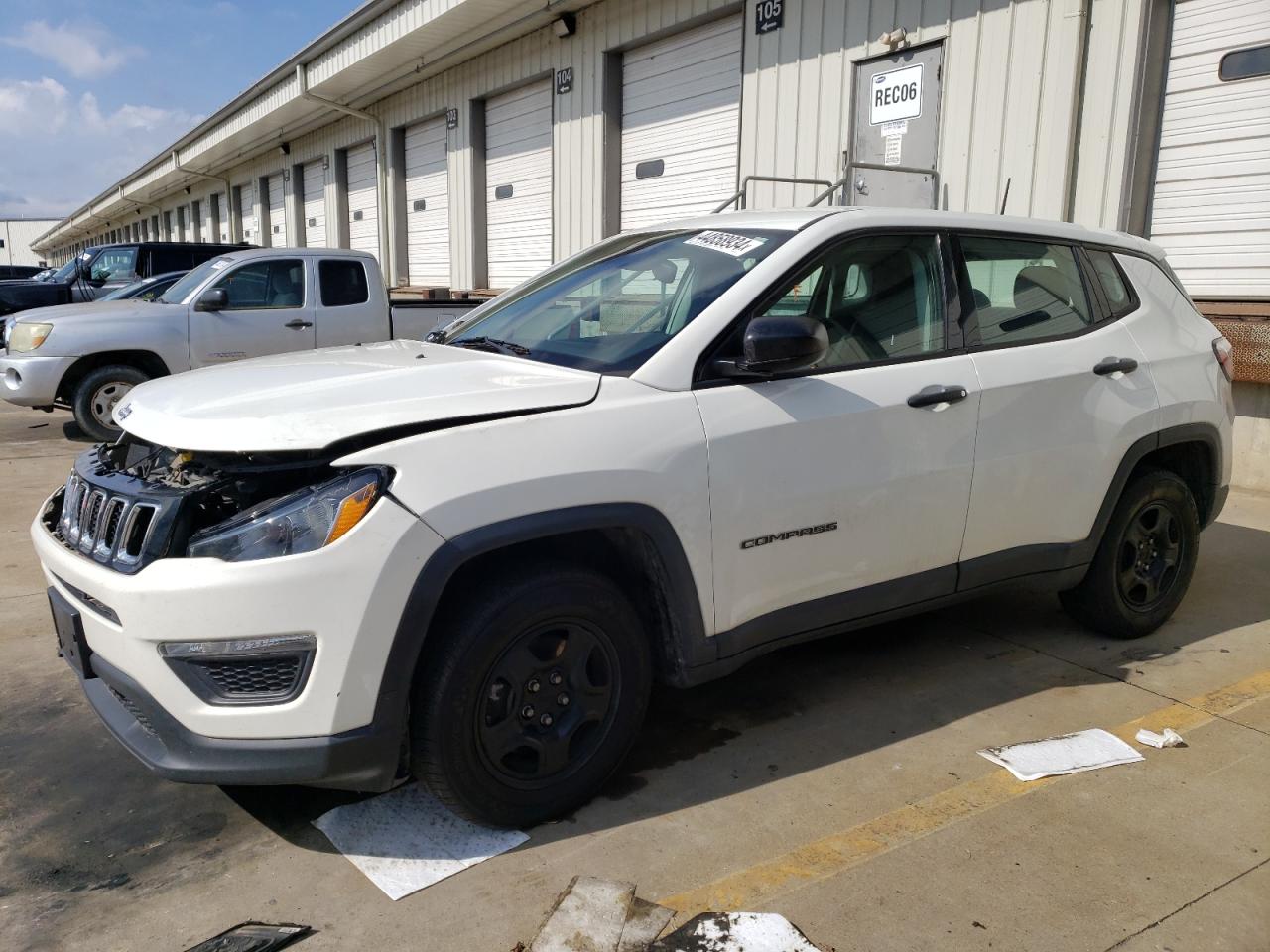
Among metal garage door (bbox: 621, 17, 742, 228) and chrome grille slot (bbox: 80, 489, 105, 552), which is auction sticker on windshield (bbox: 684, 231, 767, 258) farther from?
metal garage door (bbox: 621, 17, 742, 228)

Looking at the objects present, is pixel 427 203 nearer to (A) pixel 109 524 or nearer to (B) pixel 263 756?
Answer: (A) pixel 109 524

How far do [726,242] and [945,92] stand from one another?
607 centimetres

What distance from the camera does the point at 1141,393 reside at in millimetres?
4074

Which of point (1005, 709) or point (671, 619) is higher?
point (671, 619)

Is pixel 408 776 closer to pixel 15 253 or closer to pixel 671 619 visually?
pixel 671 619

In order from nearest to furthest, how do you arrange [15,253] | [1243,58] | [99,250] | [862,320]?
[862,320] < [1243,58] < [99,250] < [15,253]

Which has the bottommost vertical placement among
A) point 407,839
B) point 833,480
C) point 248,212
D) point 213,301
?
point 407,839

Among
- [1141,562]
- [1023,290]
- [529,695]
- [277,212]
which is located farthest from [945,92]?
[277,212]

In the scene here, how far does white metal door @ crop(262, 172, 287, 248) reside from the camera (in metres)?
24.7

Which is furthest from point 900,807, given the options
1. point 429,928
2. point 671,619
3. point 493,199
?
point 493,199

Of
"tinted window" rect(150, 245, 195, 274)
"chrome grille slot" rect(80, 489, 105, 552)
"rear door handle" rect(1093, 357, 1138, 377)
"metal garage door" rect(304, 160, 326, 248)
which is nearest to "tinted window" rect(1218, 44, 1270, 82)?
"rear door handle" rect(1093, 357, 1138, 377)

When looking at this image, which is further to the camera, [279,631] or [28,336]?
[28,336]

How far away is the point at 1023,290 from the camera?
3957mm

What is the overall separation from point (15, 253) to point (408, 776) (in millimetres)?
92816
